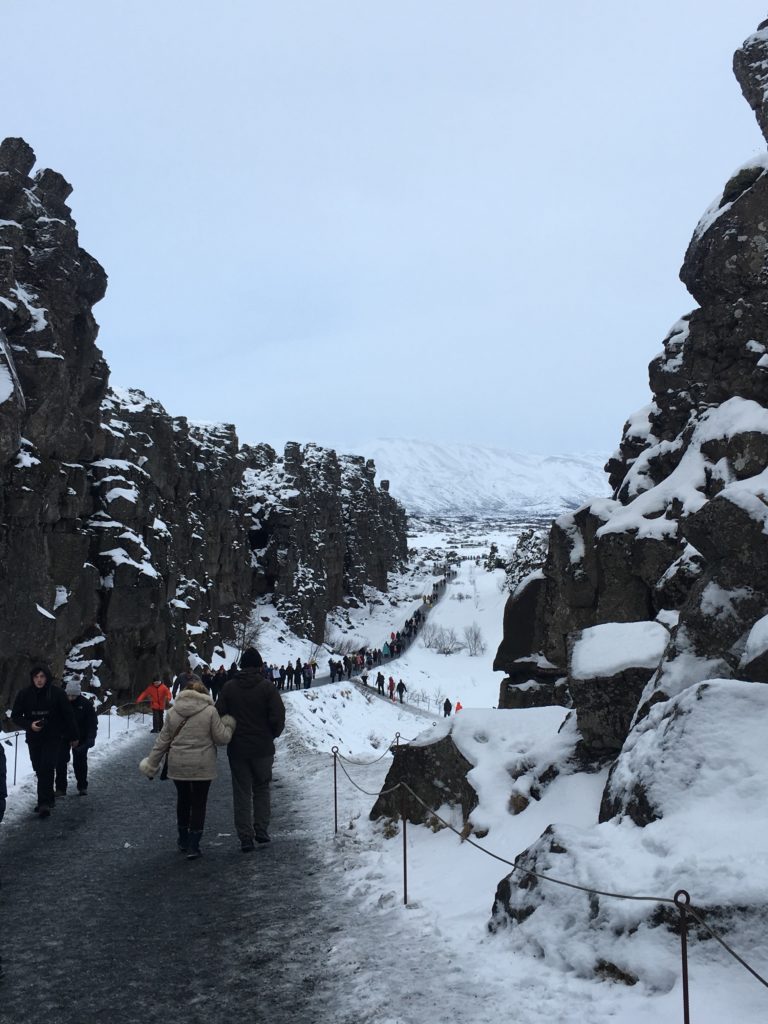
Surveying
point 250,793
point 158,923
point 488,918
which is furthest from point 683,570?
point 158,923

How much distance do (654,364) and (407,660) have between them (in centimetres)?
5652

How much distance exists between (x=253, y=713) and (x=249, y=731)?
203 mm

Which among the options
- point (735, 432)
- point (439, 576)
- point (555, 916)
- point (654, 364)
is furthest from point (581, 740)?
point (439, 576)

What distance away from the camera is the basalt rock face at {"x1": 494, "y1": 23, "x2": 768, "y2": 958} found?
618 centimetres

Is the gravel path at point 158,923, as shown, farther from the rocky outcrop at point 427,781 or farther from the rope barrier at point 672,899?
the rope barrier at point 672,899

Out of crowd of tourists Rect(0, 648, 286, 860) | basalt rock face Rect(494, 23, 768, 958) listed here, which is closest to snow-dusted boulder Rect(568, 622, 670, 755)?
basalt rock face Rect(494, 23, 768, 958)

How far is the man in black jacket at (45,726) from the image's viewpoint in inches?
424

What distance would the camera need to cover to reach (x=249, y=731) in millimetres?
8961

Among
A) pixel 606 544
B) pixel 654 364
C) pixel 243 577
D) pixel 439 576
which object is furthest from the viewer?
pixel 439 576

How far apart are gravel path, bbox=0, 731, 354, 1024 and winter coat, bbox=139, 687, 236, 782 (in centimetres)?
104

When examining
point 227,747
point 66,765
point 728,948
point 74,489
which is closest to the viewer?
point 728,948

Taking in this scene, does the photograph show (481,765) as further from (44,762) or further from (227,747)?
(44,762)

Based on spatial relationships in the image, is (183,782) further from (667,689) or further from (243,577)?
(243,577)

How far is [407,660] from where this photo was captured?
73062 mm
